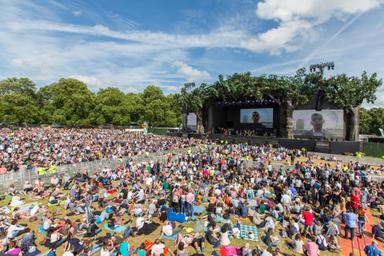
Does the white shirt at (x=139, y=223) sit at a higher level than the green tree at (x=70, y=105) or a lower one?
lower

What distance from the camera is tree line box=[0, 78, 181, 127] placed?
5238 cm

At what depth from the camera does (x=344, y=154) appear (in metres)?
26.9

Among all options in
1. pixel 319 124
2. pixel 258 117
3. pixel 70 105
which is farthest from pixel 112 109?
pixel 319 124

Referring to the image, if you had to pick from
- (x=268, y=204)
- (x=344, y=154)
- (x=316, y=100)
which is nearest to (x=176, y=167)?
(x=268, y=204)

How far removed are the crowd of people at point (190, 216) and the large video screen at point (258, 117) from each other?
22.6 metres

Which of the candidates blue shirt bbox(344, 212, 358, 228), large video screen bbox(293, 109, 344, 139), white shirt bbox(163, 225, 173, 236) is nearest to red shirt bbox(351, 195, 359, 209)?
blue shirt bbox(344, 212, 358, 228)

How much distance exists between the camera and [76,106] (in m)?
56.3

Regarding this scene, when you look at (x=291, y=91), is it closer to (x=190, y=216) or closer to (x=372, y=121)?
(x=190, y=216)

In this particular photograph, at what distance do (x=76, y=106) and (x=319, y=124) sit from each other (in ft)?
168

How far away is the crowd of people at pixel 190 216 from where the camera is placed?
8.00 m

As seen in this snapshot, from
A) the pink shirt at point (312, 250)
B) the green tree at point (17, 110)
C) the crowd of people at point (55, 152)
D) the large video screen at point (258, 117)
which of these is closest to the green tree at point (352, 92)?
the large video screen at point (258, 117)

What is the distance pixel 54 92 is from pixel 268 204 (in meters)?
62.6

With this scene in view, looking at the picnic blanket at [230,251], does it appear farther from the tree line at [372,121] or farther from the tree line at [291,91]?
the tree line at [372,121]

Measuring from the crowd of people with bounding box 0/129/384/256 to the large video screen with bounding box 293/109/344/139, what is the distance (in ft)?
54.4
